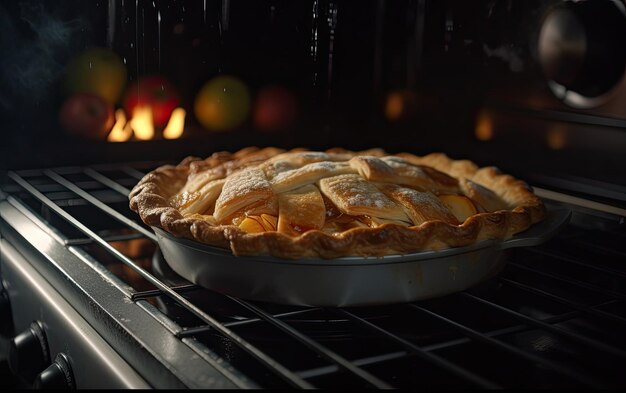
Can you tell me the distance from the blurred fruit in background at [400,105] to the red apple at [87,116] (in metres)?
0.81

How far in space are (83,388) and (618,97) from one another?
1.16 meters

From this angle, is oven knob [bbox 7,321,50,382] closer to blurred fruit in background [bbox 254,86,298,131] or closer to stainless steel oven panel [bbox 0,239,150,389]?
stainless steel oven panel [bbox 0,239,150,389]

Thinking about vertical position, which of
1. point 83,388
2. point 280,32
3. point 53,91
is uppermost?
point 280,32

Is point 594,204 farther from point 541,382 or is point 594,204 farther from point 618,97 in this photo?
point 541,382

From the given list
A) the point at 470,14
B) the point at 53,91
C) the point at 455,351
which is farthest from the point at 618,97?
the point at 53,91

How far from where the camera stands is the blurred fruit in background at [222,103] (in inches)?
77.4

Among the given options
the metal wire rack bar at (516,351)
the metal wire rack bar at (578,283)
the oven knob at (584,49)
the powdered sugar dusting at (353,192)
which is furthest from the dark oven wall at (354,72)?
the metal wire rack bar at (516,351)

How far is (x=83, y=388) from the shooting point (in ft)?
3.50

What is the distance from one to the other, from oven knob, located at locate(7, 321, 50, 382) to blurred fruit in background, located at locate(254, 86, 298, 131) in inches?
40.0

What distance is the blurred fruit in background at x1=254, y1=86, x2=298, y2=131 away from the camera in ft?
6.83

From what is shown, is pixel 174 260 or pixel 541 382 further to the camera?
pixel 174 260

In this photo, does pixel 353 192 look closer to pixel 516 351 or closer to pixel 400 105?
pixel 516 351

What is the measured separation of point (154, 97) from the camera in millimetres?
1884

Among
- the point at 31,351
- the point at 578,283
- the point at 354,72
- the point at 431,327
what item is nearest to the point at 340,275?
the point at 431,327
